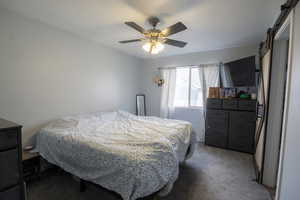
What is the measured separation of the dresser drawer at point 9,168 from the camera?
1338mm

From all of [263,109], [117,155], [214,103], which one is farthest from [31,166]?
[214,103]

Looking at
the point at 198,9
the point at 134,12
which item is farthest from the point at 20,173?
the point at 198,9

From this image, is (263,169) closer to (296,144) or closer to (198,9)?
(296,144)

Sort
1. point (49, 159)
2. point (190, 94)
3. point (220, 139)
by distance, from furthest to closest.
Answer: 1. point (190, 94)
2. point (220, 139)
3. point (49, 159)

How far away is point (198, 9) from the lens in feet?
6.32

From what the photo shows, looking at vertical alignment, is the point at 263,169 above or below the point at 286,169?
below

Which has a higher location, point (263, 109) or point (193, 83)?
point (193, 83)

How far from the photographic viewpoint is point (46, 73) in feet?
8.14

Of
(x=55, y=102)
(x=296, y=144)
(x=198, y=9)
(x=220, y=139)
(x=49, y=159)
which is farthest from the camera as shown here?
(x=220, y=139)

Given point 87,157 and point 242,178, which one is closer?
point 87,157

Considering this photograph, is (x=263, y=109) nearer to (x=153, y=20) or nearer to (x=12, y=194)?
(x=153, y=20)

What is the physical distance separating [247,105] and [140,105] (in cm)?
298

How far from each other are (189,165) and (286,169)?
1.58m

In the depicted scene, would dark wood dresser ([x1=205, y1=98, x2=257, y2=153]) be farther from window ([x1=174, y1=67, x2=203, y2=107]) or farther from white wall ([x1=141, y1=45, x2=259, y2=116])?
white wall ([x1=141, y1=45, x2=259, y2=116])
